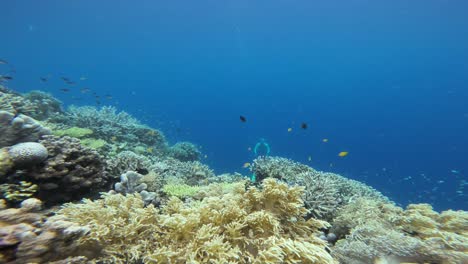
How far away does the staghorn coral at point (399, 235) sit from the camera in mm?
3471

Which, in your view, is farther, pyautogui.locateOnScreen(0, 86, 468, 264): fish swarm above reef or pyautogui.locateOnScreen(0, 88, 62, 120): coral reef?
pyautogui.locateOnScreen(0, 88, 62, 120): coral reef

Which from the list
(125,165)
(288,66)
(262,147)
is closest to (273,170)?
(125,165)

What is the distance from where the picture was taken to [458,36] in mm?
96188

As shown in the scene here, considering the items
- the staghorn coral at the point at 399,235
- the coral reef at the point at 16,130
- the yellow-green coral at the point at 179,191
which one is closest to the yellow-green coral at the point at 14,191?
the coral reef at the point at 16,130

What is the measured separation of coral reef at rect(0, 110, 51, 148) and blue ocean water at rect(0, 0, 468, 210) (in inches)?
2913

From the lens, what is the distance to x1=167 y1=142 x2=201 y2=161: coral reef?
17128 mm

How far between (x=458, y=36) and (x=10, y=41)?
180 meters

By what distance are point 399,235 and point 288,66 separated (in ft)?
513

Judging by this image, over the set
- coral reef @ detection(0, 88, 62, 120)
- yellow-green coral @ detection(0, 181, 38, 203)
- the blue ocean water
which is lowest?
yellow-green coral @ detection(0, 181, 38, 203)

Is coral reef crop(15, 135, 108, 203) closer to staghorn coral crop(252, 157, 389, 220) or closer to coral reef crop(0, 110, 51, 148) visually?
coral reef crop(0, 110, 51, 148)

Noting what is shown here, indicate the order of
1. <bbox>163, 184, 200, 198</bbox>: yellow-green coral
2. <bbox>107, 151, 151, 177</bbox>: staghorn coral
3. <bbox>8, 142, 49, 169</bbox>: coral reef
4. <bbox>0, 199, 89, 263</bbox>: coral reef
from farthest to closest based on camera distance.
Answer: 1. <bbox>107, 151, 151, 177</bbox>: staghorn coral
2. <bbox>163, 184, 200, 198</bbox>: yellow-green coral
3. <bbox>8, 142, 49, 169</bbox>: coral reef
4. <bbox>0, 199, 89, 263</bbox>: coral reef

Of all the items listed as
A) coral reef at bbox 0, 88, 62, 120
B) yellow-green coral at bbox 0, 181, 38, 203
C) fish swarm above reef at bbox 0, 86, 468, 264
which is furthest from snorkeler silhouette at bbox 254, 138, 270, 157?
coral reef at bbox 0, 88, 62, 120

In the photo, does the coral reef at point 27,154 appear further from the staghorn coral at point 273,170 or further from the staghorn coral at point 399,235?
the staghorn coral at point 273,170

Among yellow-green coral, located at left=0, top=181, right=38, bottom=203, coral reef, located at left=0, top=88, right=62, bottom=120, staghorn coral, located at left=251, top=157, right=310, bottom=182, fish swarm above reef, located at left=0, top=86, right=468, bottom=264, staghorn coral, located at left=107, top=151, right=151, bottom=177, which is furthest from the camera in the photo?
coral reef, located at left=0, top=88, right=62, bottom=120
